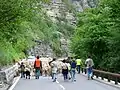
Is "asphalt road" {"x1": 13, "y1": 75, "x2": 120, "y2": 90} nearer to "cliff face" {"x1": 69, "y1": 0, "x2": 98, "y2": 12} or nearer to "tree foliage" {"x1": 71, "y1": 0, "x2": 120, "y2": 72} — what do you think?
"tree foliage" {"x1": 71, "y1": 0, "x2": 120, "y2": 72}

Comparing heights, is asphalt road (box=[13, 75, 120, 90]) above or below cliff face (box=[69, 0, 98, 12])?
below

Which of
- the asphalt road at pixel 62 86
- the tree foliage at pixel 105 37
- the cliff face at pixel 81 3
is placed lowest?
the asphalt road at pixel 62 86

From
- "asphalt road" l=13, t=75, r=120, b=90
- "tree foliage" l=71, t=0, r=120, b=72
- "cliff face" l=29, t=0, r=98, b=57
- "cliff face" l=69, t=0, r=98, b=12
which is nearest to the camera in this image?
"asphalt road" l=13, t=75, r=120, b=90

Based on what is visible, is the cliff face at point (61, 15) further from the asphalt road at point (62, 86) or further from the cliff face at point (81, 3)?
the asphalt road at point (62, 86)

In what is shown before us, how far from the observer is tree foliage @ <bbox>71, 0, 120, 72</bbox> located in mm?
32875

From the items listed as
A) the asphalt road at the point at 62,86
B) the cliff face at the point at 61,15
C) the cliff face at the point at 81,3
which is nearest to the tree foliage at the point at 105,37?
the asphalt road at the point at 62,86

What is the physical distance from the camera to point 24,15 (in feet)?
61.2

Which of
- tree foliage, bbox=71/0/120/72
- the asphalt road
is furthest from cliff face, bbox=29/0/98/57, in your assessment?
the asphalt road

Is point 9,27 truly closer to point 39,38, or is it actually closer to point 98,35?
point 98,35

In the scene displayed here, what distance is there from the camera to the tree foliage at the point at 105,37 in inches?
1294

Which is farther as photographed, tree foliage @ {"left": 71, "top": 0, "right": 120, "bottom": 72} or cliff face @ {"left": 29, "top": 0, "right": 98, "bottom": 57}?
cliff face @ {"left": 29, "top": 0, "right": 98, "bottom": 57}

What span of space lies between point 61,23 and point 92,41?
6534 centimetres

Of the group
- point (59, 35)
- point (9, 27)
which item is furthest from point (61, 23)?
point (9, 27)

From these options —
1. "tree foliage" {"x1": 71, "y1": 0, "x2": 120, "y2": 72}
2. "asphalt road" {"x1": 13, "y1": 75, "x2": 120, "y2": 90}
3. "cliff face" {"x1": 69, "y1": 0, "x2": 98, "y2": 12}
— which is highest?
"cliff face" {"x1": 69, "y1": 0, "x2": 98, "y2": 12}
